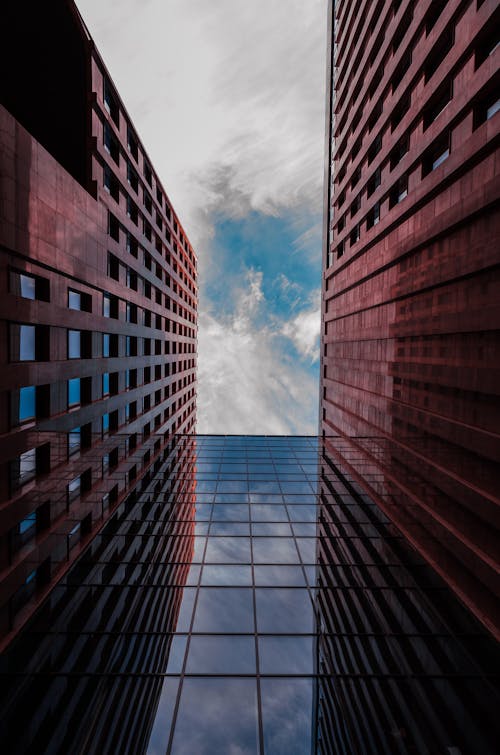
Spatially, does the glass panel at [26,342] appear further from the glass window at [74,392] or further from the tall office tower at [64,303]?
the glass window at [74,392]

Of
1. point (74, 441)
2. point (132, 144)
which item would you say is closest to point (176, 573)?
point (74, 441)

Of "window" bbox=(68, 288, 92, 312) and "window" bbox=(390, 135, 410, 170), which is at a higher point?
"window" bbox=(390, 135, 410, 170)

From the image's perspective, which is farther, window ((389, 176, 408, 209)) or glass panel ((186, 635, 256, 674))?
window ((389, 176, 408, 209))

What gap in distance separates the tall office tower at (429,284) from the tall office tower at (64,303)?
55.1ft

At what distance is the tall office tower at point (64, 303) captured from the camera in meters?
13.1

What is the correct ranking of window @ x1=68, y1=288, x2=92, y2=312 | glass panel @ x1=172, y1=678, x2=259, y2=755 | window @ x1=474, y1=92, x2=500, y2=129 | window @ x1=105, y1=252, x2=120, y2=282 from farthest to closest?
window @ x1=105, y1=252, x2=120, y2=282, window @ x1=68, y1=288, x2=92, y2=312, window @ x1=474, y1=92, x2=500, y2=129, glass panel @ x1=172, y1=678, x2=259, y2=755

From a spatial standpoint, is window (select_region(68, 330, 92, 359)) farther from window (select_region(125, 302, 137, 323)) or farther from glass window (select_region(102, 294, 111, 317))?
window (select_region(125, 302, 137, 323))

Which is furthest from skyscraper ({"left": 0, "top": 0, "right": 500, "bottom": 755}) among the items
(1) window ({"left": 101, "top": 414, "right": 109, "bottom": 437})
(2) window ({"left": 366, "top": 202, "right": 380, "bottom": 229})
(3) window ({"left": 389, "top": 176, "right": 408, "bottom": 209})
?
(2) window ({"left": 366, "top": 202, "right": 380, "bottom": 229})

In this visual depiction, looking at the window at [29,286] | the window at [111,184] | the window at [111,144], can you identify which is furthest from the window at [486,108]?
the window at [111,144]

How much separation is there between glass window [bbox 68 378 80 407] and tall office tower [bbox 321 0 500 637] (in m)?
18.5

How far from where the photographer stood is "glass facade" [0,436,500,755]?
920cm

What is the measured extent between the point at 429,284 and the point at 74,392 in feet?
66.5

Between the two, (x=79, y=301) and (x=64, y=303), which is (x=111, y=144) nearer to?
(x=79, y=301)

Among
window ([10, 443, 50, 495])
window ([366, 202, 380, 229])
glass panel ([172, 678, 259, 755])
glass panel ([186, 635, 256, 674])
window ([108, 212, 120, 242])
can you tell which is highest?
window ([366, 202, 380, 229])
